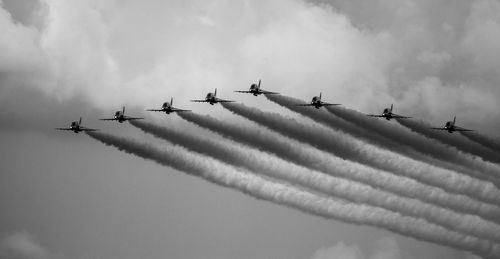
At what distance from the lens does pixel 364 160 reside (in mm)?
120812

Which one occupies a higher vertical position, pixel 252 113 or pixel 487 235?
pixel 252 113

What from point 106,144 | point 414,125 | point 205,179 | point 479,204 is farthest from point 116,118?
point 479,204

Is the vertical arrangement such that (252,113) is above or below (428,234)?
above

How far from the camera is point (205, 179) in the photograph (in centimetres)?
12156

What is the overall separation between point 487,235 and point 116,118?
1753 inches

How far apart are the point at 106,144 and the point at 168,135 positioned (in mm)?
7470

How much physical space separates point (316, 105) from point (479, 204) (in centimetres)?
2231

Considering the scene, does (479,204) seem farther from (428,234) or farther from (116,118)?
(116,118)

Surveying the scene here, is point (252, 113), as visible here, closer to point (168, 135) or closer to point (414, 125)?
point (168, 135)

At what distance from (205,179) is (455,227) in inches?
1143

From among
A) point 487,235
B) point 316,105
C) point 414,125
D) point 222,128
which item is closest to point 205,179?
point 222,128

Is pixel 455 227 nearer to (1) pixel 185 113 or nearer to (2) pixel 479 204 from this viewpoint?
(2) pixel 479 204

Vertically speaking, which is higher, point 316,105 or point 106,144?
point 316,105

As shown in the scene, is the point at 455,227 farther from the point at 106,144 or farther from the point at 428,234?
the point at 106,144
